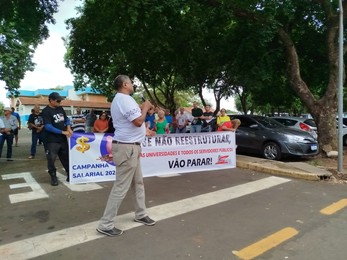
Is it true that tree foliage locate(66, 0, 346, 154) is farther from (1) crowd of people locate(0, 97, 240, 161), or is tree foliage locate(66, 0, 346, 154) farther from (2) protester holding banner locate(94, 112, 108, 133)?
(2) protester holding banner locate(94, 112, 108, 133)

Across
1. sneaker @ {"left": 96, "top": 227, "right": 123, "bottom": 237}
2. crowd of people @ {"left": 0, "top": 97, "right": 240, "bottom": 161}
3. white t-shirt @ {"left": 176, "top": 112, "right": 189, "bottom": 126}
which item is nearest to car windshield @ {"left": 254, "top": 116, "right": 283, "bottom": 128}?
crowd of people @ {"left": 0, "top": 97, "right": 240, "bottom": 161}

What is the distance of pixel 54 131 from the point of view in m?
6.68

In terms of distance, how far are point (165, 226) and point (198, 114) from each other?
8729 mm

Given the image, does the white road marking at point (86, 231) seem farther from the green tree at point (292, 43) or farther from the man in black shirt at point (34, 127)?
the man in black shirt at point (34, 127)

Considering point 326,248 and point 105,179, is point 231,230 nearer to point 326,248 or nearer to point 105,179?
point 326,248

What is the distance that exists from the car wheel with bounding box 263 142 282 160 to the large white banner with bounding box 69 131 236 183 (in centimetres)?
222

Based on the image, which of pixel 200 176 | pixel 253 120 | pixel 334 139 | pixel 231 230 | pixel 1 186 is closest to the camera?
pixel 231 230

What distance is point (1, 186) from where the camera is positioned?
22.2 feet

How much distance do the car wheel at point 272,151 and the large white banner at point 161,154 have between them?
2216 millimetres

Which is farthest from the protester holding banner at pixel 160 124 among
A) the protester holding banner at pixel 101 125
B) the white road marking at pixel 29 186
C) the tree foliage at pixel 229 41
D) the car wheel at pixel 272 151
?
the white road marking at pixel 29 186

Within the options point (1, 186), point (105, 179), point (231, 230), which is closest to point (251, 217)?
point (231, 230)

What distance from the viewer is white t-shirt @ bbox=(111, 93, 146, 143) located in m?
4.04

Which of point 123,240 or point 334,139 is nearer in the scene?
point 123,240

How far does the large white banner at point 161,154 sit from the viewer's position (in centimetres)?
696
